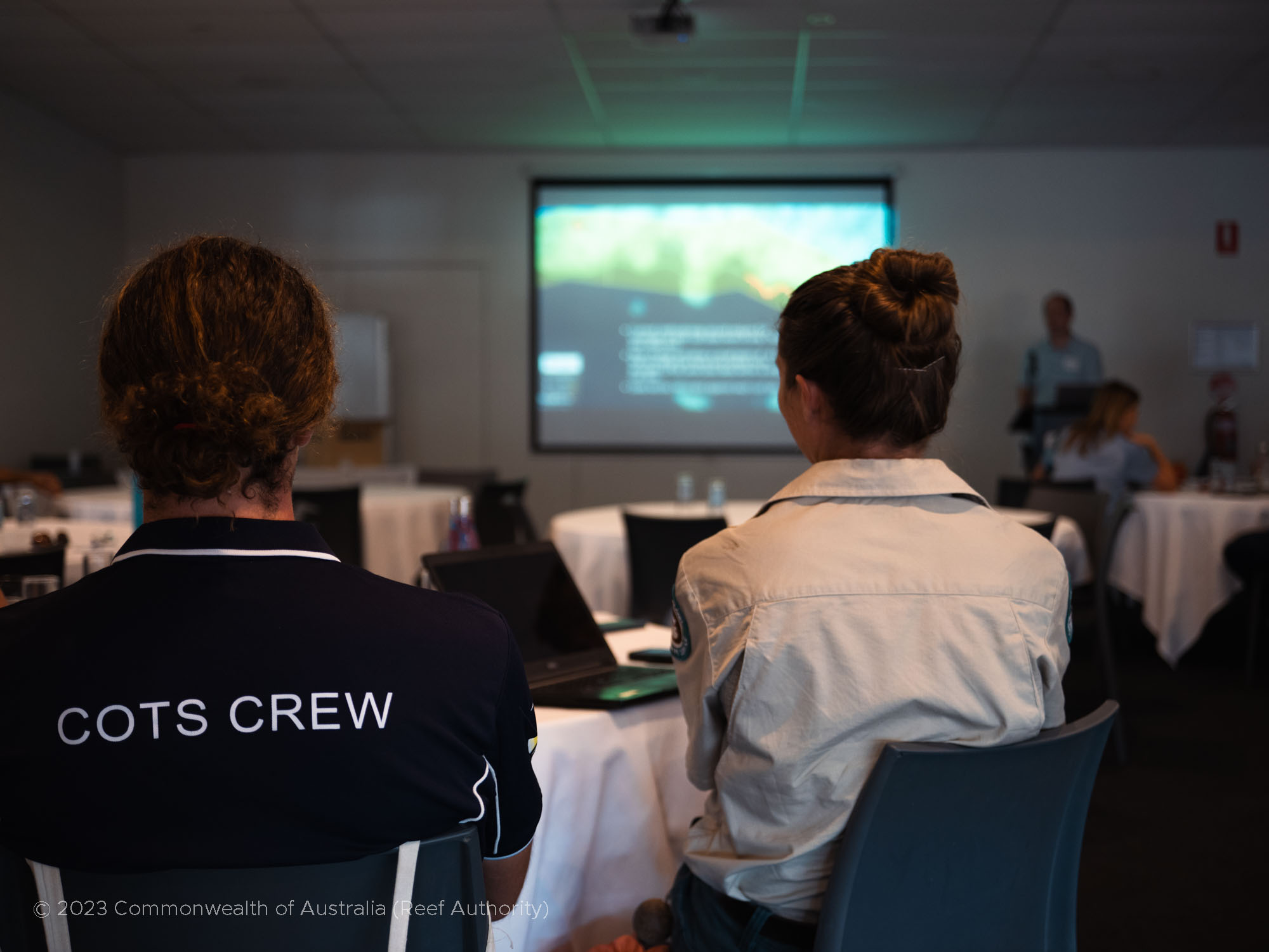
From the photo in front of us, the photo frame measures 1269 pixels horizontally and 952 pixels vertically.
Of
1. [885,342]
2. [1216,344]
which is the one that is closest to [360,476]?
[885,342]

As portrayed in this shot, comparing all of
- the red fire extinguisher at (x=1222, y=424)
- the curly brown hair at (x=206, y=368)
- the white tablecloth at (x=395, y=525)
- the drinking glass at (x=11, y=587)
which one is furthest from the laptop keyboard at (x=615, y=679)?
the red fire extinguisher at (x=1222, y=424)

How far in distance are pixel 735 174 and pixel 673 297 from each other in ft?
3.14

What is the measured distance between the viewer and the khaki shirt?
1.09 metres

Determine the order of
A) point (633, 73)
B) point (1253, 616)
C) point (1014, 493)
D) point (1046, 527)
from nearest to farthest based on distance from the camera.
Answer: point (1046, 527) < point (1253, 616) < point (1014, 493) < point (633, 73)

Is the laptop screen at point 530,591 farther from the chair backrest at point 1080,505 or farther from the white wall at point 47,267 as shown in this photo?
the white wall at point 47,267

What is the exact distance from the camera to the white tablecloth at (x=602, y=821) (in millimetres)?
1396

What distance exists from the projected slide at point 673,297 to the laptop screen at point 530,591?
5.68 m

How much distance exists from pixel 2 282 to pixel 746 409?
477 centimetres

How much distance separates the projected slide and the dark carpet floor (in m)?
3.28

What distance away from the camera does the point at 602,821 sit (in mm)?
1478

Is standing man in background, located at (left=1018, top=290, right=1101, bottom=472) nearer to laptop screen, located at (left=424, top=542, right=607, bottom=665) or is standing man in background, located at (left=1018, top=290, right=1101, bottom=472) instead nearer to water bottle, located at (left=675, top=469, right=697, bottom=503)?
water bottle, located at (left=675, top=469, right=697, bottom=503)

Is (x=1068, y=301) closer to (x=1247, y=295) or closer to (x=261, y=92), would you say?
(x=1247, y=295)

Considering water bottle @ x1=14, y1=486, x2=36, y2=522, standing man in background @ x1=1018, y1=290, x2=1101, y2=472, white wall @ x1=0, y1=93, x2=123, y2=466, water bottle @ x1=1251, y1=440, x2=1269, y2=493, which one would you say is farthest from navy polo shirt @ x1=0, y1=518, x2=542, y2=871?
standing man in background @ x1=1018, y1=290, x2=1101, y2=472

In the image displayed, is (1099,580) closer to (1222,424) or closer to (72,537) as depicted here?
(72,537)
